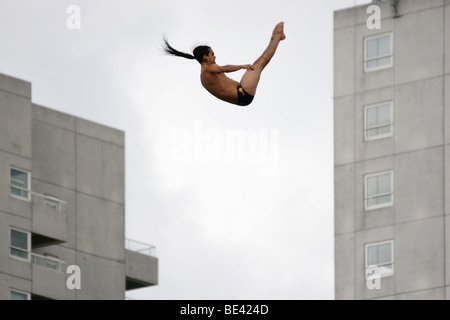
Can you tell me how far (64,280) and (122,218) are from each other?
30.1ft

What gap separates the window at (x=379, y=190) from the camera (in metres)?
95.1

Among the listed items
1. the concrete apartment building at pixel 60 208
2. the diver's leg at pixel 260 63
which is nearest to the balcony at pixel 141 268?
the concrete apartment building at pixel 60 208

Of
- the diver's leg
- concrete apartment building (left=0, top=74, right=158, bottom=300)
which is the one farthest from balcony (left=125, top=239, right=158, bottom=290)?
the diver's leg

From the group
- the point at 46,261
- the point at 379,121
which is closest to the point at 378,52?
the point at 379,121

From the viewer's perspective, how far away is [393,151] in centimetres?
9588

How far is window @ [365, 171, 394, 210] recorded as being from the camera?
95.1 m

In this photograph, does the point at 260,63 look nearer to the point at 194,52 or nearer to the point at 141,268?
the point at 194,52

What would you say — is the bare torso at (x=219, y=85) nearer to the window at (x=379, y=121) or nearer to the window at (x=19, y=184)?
the window at (x=379, y=121)

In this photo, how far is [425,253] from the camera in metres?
92.0

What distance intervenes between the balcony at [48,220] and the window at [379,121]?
62.5ft

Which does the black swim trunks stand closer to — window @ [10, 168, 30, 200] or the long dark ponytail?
the long dark ponytail
